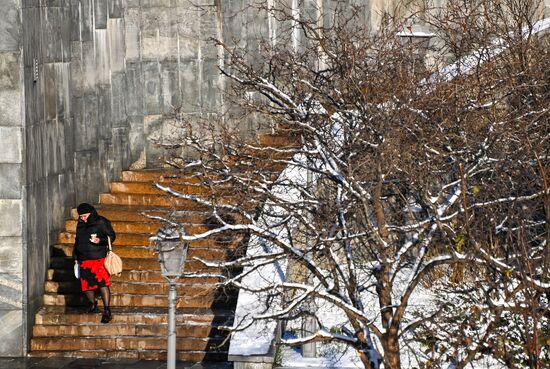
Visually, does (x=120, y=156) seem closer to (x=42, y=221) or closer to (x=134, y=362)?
(x=42, y=221)

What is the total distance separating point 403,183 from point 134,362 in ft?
16.8

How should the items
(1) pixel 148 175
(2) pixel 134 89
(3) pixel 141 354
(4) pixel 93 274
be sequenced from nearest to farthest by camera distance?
(3) pixel 141 354 → (4) pixel 93 274 → (1) pixel 148 175 → (2) pixel 134 89

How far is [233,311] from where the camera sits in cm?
2042

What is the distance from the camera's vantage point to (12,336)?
2044cm

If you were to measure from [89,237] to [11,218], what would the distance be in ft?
3.97

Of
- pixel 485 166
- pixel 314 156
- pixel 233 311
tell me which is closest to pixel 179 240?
pixel 314 156

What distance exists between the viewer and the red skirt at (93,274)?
20.4 m

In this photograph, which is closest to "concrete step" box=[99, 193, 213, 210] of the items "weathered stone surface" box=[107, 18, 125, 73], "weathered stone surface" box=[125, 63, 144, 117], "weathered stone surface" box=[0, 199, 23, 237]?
"weathered stone surface" box=[125, 63, 144, 117]

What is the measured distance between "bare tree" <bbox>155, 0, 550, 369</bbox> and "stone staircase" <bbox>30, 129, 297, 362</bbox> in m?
1.29

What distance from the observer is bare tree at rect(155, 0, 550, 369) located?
14523 mm

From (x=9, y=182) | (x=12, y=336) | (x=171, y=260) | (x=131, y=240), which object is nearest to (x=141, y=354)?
(x=12, y=336)

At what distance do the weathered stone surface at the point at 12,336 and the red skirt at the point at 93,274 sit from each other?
1.05 m

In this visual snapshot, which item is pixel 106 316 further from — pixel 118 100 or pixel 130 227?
pixel 118 100

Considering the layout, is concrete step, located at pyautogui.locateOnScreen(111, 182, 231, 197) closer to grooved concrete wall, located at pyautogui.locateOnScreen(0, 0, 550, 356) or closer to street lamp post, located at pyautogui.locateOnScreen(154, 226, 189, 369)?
grooved concrete wall, located at pyautogui.locateOnScreen(0, 0, 550, 356)
